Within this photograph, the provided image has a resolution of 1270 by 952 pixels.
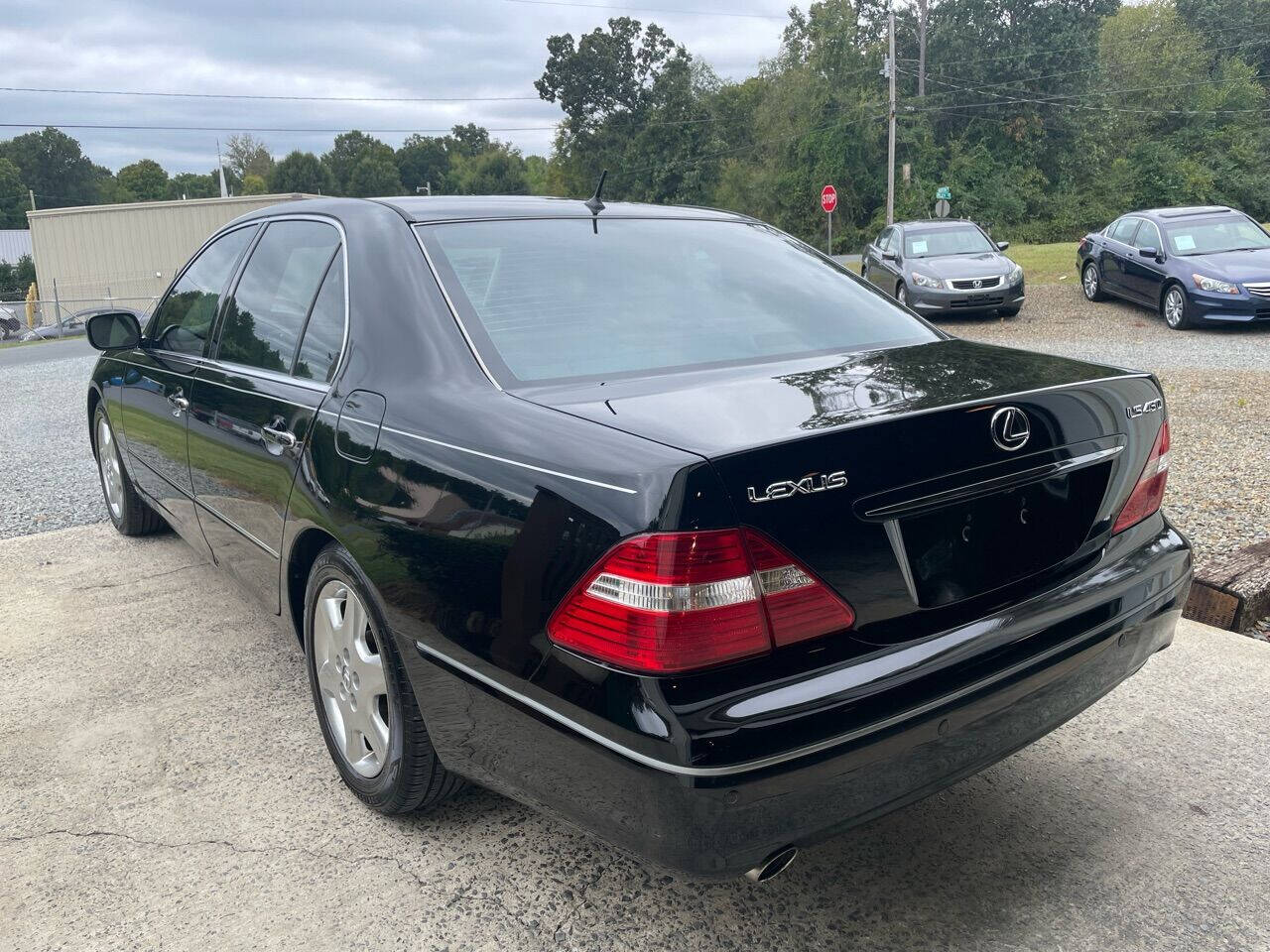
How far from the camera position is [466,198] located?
10.2 ft

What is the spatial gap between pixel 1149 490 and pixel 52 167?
399ft

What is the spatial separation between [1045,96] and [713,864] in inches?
2242

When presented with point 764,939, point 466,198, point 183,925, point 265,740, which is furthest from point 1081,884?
point 466,198

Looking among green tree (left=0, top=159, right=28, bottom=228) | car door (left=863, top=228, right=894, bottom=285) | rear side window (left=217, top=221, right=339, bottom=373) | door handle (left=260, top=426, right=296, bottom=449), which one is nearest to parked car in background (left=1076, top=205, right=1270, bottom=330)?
car door (left=863, top=228, right=894, bottom=285)

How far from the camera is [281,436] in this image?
277 cm

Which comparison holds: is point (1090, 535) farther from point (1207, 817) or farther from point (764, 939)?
point (764, 939)

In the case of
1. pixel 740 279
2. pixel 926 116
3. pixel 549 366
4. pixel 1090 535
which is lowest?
pixel 1090 535

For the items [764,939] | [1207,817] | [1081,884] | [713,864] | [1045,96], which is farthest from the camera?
[1045,96]

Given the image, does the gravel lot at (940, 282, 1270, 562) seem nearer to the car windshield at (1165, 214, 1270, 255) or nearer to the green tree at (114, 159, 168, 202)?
the car windshield at (1165, 214, 1270, 255)

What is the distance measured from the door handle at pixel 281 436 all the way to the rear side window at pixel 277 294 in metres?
0.19

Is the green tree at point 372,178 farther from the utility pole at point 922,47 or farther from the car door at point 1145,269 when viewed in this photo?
the car door at point 1145,269

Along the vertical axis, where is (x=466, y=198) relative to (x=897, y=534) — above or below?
above

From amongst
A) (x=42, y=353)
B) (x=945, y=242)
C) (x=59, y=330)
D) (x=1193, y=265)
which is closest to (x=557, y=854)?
(x=1193, y=265)

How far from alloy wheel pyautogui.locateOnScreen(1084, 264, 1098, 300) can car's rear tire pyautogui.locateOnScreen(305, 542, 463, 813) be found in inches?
617
